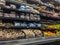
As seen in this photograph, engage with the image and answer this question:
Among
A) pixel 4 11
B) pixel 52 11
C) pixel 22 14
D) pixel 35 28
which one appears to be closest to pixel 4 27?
pixel 4 11

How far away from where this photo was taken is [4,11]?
3.71 meters

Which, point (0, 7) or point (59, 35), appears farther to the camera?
point (59, 35)

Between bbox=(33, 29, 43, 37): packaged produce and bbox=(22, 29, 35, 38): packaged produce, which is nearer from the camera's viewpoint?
bbox=(22, 29, 35, 38): packaged produce

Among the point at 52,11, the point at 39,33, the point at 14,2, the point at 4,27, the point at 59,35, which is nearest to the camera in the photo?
the point at 4,27

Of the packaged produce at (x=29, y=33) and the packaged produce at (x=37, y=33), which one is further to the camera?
the packaged produce at (x=37, y=33)

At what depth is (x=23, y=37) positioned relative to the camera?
147 inches

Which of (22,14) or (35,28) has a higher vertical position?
(22,14)

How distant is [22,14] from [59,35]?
1340 millimetres

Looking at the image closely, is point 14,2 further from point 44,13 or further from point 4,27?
point 44,13

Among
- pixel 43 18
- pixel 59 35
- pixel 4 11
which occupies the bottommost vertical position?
pixel 59 35

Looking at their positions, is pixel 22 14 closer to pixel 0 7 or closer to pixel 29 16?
pixel 29 16

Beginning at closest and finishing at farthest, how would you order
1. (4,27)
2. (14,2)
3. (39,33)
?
(4,27) → (14,2) → (39,33)

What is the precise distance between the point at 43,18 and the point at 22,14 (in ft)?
A: 3.27

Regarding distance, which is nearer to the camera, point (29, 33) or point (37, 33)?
point (29, 33)
